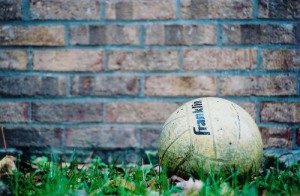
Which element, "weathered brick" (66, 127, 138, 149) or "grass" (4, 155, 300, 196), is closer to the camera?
"grass" (4, 155, 300, 196)

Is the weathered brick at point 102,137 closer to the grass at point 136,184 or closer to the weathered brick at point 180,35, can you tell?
the grass at point 136,184

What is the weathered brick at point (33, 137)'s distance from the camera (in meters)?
2.62

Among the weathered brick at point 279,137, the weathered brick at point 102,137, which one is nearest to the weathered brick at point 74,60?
the weathered brick at point 102,137

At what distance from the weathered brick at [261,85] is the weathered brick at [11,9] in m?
1.51

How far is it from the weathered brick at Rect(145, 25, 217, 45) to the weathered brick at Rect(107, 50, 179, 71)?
8cm

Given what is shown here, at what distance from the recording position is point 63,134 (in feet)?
8.63

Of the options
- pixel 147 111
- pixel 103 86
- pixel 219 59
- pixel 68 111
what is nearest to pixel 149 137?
pixel 147 111

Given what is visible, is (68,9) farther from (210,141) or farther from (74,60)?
(210,141)

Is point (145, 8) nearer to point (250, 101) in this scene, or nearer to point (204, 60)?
point (204, 60)

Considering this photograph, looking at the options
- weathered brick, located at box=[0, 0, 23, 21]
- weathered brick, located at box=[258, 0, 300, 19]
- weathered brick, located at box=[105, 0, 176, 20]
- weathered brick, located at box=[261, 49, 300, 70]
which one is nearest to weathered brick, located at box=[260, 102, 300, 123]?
weathered brick, located at box=[261, 49, 300, 70]

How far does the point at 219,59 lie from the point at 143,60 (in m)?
0.53

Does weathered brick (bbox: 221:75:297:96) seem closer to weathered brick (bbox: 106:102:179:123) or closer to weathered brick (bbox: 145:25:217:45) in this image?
weathered brick (bbox: 145:25:217:45)

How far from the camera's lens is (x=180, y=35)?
2588 mm

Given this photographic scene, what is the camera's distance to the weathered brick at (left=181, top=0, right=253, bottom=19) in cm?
256
